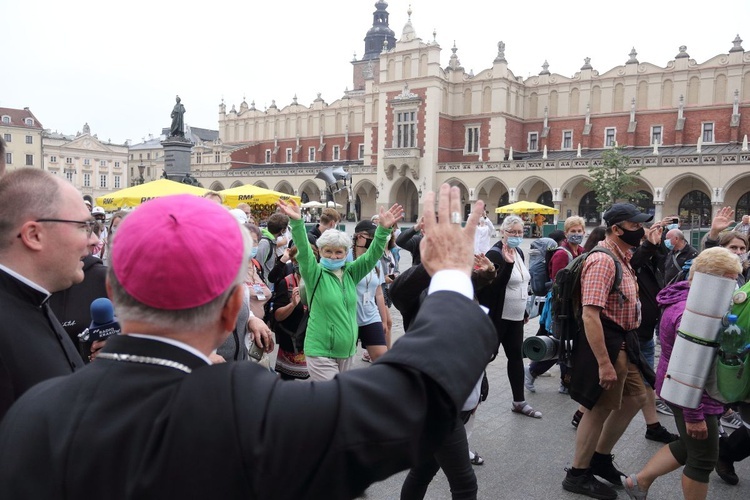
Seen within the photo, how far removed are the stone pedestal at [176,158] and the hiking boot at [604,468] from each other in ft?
60.6

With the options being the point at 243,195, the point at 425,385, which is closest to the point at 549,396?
the point at 425,385

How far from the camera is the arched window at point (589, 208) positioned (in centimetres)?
3797

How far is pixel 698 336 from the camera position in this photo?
317 centimetres

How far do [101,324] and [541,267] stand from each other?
5.94m

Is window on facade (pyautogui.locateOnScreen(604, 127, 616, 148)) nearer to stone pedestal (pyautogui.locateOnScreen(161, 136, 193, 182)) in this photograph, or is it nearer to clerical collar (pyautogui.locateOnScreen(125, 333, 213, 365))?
stone pedestal (pyautogui.locateOnScreen(161, 136, 193, 182))

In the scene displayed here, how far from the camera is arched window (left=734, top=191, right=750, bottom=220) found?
107 ft

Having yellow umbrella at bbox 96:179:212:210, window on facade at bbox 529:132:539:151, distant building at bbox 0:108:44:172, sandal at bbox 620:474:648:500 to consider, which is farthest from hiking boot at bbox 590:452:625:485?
distant building at bbox 0:108:44:172

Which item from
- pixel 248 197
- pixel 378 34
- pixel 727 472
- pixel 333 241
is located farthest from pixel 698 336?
pixel 378 34

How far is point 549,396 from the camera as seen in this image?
6.00m

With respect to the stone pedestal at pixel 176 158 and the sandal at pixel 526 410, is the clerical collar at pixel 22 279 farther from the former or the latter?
the stone pedestal at pixel 176 158

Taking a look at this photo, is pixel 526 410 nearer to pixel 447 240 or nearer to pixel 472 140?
pixel 447 240

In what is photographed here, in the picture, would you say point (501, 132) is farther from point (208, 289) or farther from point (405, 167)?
point (208, 289)

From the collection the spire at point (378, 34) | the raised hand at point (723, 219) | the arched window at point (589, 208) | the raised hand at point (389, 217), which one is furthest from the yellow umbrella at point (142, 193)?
the spire at point (378, 34)

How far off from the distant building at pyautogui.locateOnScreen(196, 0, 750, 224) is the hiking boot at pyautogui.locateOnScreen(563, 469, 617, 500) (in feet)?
107
